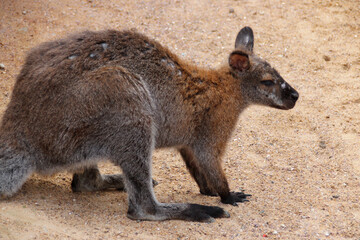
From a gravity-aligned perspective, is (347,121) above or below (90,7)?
below

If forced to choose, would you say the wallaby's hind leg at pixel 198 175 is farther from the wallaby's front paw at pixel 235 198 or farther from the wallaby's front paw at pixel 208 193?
the wallaby's front paw at pixel 235 198

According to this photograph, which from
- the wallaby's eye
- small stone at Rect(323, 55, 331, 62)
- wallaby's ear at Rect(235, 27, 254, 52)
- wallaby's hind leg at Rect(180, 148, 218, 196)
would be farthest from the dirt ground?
the wallaby's eye

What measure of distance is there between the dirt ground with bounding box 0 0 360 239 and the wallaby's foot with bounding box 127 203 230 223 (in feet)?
0.27

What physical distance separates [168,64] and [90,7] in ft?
14.4

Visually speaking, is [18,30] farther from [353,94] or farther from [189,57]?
[353,94]

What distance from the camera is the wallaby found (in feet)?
16.9

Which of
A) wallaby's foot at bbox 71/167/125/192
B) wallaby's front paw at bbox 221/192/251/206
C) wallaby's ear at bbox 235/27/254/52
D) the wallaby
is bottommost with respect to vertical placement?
wallaby's foot at bbox 71/167/125/192

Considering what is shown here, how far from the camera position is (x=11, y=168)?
17.2ft

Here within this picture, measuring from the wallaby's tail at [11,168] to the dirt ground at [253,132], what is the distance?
0.17 metres

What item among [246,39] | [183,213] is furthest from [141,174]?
[246,39]

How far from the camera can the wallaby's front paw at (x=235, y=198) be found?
6.07 m

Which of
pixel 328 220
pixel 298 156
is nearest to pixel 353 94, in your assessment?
pixel 298 156

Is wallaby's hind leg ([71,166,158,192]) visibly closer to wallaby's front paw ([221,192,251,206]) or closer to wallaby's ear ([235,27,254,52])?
wallaby's front paw ([221,192,251,206])

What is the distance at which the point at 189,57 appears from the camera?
8.89 m
